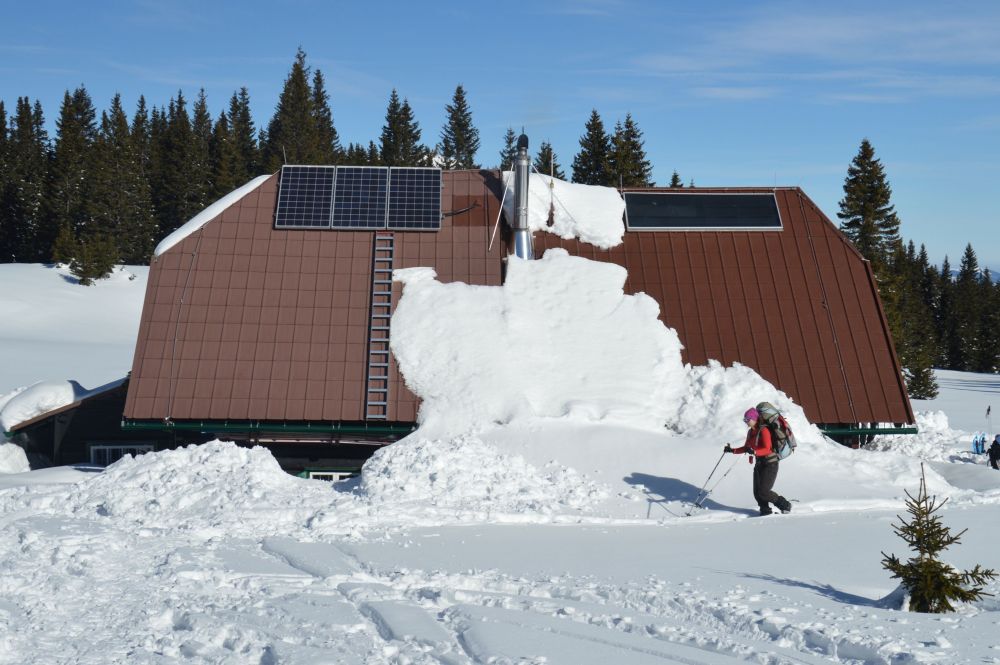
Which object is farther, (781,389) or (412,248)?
(412,248)

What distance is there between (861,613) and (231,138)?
78.0m

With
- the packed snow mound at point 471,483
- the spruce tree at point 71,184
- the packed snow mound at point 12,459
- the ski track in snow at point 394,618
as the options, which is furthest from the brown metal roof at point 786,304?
the spruce tree at point 71,184

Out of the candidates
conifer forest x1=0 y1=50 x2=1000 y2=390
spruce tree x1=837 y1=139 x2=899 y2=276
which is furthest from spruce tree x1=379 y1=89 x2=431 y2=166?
spruce tree x1=837 y1=139 x2=899 y2=276

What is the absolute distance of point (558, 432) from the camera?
46.7 feet

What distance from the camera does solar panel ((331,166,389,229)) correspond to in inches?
734

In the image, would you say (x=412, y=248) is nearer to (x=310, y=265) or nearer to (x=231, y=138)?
(x=310, y=265)

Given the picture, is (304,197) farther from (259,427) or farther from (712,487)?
(712,487)

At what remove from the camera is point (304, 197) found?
62.4 feet

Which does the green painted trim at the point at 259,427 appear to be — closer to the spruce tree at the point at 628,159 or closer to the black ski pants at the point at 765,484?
the black ski pants at the point at 765,484

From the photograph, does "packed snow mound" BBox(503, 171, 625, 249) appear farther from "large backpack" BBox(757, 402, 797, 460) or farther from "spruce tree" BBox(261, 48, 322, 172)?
"spruce tree" BBox(261, 48, 322, 172)

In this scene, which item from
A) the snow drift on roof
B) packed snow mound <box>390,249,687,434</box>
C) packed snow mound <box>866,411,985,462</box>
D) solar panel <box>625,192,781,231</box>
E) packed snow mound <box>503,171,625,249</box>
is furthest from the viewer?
solar panel <box>625,192,781,231</box>

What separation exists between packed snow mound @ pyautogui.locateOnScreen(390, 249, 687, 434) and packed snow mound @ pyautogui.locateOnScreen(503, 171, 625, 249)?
1.08m

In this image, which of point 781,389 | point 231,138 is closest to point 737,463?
point 781,389

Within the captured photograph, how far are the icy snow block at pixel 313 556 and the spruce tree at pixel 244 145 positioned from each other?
218 ft
